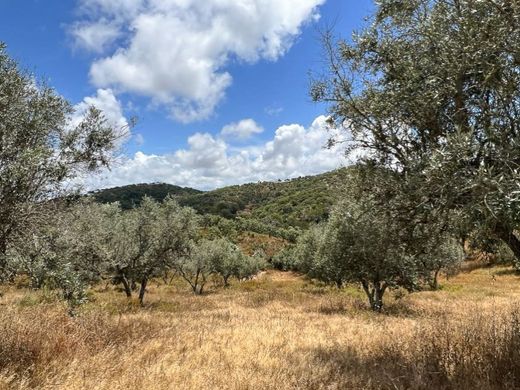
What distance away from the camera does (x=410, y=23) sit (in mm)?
8805

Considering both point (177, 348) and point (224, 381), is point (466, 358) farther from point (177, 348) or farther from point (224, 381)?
point (177, 348)

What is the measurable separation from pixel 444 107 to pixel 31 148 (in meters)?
8.34

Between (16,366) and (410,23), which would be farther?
(410,23)

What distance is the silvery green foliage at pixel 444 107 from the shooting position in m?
5.68

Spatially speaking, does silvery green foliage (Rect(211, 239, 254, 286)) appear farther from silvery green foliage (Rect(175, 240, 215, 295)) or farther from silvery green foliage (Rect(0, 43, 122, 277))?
silvery green foliage (Rect(0, 43, 122, 277))

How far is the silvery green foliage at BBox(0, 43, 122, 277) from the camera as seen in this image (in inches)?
291

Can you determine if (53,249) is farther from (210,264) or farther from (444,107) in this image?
(210,264)

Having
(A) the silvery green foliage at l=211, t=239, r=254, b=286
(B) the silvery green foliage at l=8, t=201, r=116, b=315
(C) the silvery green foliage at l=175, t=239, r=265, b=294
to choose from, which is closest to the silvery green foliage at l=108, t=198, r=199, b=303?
(C) the silvery green foliage at l=175, t=239, r=265, b=294

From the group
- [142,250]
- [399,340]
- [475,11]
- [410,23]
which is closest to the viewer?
[475,11]

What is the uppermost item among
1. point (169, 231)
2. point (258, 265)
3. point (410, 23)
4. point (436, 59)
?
point (410, 23)

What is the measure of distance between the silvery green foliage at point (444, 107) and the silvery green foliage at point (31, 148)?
235 inches

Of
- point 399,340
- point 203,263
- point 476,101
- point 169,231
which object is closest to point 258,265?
point 203,263

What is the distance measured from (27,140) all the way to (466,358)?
1026 cm

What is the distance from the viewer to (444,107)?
7.85m
